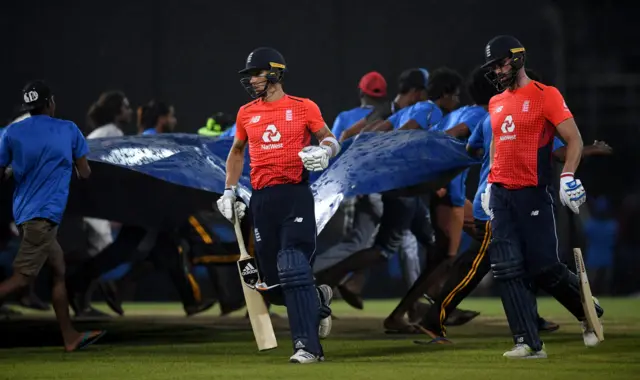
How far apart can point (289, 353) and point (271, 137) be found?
1625 mm

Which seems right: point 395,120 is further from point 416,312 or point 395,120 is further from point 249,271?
point 249,271

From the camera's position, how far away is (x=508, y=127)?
8.09 metres

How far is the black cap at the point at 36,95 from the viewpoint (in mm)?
9414

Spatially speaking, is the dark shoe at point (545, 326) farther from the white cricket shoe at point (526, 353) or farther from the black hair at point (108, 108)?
the black hair at point (108, 108)

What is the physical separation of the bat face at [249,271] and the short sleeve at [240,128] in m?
0.76

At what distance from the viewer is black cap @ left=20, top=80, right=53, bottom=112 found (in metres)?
9.41

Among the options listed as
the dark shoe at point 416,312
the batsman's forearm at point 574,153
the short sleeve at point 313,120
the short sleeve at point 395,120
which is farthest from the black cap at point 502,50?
the dark shoe at point 416,312

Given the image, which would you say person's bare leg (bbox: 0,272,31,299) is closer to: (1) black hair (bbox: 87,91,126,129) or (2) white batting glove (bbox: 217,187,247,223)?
(2) white batting glove (bbox: 217,187,247,223)

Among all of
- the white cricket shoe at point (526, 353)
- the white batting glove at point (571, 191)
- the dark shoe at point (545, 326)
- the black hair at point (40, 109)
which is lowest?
the dark shoe at point (545, 326)

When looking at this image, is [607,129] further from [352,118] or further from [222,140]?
[222,140]

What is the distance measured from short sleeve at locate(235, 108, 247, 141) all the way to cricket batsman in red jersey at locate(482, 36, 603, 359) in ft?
5.06

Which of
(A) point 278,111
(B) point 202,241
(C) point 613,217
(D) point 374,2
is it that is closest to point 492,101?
(A) point 278,111

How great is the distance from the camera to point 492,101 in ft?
27.2

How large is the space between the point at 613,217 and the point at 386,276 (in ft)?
11.1
